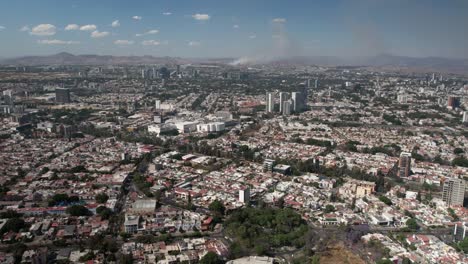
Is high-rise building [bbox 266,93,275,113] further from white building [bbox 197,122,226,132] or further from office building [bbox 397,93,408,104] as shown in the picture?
office building [bbox 397,93,408,104]

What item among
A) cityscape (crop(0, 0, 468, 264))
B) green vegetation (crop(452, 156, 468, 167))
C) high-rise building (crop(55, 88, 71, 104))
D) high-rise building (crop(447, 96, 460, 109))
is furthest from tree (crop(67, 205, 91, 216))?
high-rise building (crop(447, 96, 460, 109))

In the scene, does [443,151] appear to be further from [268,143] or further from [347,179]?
[268,143]

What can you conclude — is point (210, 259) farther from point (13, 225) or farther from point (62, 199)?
point (62, 199)

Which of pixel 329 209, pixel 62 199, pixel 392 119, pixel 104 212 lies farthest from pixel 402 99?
pixel 62 199

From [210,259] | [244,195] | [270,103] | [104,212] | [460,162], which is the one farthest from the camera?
[270,103]

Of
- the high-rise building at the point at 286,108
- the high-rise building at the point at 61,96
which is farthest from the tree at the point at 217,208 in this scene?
the high-rise building at the point at 61,96
